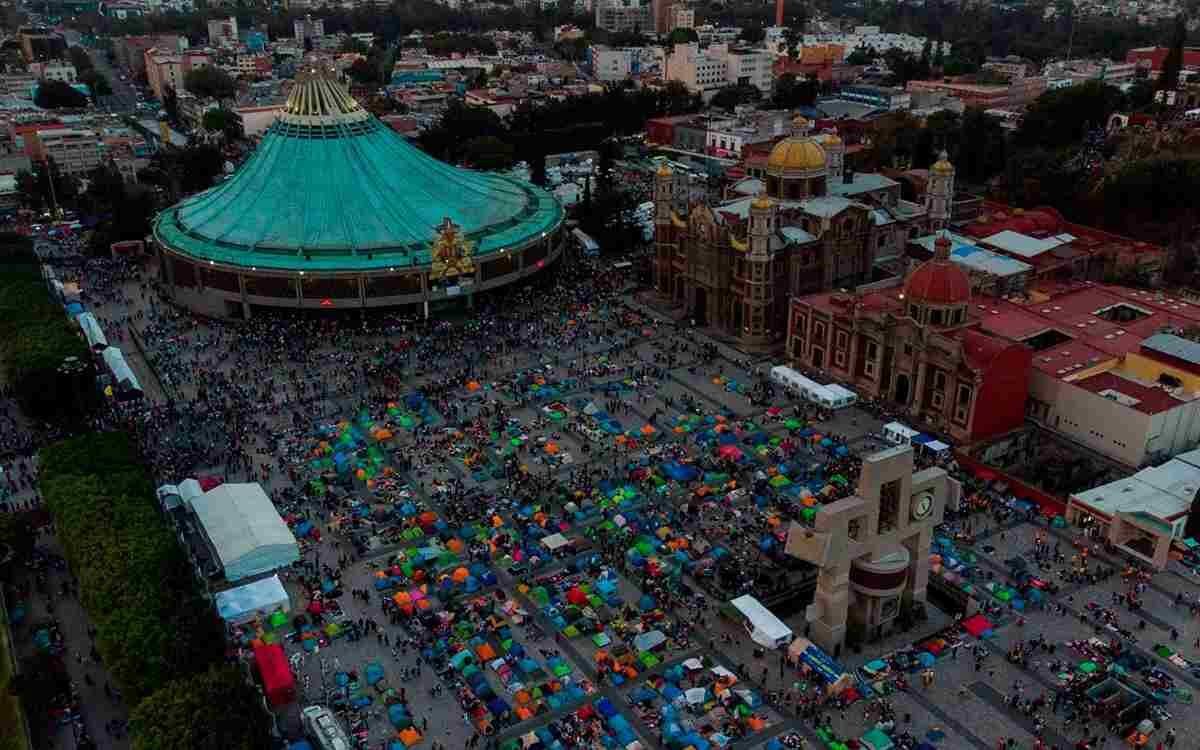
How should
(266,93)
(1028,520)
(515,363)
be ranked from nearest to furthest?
1. (1028,520)
2. (515,363)
3. (266,93)

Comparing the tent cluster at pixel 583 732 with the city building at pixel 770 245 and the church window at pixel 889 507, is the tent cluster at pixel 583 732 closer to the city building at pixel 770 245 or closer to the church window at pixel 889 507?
the church window at pixel 889 507

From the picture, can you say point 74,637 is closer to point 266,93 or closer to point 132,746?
point 132,746

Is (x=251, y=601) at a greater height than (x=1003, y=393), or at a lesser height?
lesser

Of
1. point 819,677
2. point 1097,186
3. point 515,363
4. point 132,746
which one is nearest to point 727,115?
point 1097,186

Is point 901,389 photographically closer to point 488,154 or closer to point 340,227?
point 340,227

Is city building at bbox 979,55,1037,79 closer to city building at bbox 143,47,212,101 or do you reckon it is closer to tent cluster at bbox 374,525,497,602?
city building at bbox 143,47,212,101

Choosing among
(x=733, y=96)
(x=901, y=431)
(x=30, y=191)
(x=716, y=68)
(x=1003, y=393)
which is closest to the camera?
(x=1003, y=393)

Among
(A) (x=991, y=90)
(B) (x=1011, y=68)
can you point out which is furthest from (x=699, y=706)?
(B) (x=1011, y=68)
